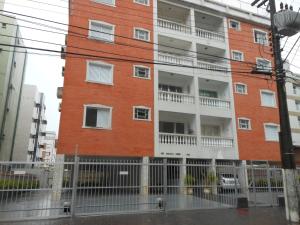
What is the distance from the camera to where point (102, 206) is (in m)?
10.4

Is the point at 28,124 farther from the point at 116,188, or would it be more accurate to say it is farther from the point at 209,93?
the point at 116,188

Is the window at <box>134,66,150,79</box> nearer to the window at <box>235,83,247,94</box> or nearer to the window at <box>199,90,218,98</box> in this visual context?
the window at <box>199,90,218,98</box>

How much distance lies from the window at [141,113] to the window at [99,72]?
2724 mm

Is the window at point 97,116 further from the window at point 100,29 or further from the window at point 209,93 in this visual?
the window at point 209,93

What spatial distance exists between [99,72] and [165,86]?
20.7 ft

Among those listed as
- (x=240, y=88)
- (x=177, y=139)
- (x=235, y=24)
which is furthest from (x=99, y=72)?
(x=235, y=24)

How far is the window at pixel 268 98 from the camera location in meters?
24.3

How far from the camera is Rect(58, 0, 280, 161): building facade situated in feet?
58.6

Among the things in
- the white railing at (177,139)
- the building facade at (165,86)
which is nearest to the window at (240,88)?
the building facade at (165,86)

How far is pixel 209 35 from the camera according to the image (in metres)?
23.8

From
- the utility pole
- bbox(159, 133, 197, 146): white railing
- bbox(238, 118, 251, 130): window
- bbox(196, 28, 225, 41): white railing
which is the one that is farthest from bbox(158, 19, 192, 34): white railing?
the utility pole

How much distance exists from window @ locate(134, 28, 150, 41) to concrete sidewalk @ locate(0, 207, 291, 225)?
14.1 metres

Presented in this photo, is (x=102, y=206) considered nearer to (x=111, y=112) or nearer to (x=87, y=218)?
(x=87, y=218)

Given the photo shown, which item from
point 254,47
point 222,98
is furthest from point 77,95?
A: point 254,47
